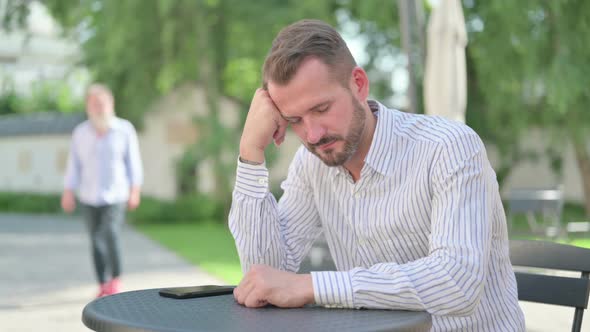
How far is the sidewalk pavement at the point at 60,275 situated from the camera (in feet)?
25.6

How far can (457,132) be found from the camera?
2.50 meters

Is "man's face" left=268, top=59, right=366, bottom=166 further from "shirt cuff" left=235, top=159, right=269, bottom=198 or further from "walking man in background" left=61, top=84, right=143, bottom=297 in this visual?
"walking man in background" left=61, top=84, right=143, bottom=297

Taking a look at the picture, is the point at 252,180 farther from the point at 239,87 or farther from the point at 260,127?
the point at 239,87

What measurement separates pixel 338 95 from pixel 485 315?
0.79 meters

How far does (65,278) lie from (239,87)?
21.0m

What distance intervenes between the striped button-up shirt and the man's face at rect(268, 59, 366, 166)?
13 cm

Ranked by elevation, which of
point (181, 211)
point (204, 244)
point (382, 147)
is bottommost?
point (181, 211)

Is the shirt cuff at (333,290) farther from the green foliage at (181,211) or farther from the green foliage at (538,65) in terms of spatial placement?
the green foliage at (181,211)

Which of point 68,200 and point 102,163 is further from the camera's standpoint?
point 68,200

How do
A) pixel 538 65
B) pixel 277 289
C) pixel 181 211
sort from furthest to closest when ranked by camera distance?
pixel 181 211 → pixel 538 65 → pixel 277 289

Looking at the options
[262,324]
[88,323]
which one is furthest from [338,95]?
[88,323]

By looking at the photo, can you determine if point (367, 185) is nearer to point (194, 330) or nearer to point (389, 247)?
point (389, 247)

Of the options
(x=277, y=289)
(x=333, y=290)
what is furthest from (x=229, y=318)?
(x=333, y=290)

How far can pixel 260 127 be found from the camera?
273 cm
